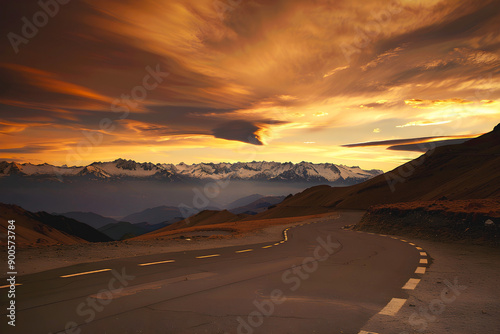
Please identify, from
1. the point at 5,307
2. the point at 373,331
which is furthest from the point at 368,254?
the point at 5,307

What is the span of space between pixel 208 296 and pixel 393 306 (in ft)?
11.8

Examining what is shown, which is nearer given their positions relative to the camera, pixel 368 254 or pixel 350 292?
pixel 350 292

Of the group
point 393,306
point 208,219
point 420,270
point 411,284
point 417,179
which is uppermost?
point 417,179

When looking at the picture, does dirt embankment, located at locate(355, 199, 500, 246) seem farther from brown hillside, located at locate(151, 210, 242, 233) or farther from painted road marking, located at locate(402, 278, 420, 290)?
brown hillside, located at locate(151, 210, 242, 233)

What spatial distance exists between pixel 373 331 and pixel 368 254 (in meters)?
9.13

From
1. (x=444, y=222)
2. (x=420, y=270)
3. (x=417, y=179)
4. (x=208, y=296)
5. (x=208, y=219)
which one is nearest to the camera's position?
(x=208, y=296)

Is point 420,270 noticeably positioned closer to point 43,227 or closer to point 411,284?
point 411,284

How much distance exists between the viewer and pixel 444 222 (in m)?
20.0

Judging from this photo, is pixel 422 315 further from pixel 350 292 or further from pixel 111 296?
pixel 111 296

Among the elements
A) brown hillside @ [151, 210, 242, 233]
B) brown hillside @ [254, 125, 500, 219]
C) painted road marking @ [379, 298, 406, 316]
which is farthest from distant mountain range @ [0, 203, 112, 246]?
brown hillside @ [254, 125, 500, 219]

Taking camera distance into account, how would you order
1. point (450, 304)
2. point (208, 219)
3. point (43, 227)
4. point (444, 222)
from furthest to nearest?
point (208, 219) < point (43, 227) < point (444, 222) < point (450, 304)

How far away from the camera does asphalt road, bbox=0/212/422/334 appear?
5043 mm

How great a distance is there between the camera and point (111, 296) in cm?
654

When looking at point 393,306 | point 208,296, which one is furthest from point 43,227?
point 393,306
